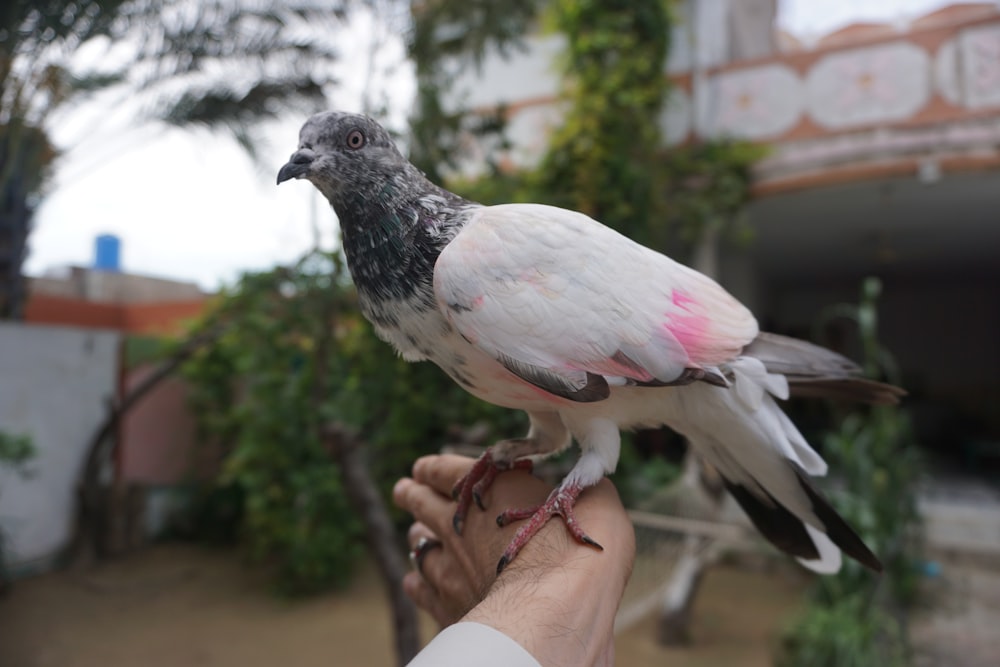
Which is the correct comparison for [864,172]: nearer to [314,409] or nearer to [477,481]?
[314,409]

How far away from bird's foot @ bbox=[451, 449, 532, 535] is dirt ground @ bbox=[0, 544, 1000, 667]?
3.46 metres

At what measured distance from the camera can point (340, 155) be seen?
1233mm

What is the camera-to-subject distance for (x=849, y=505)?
3.26 m

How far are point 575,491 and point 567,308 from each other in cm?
38

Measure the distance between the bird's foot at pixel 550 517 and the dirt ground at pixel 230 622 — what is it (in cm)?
360

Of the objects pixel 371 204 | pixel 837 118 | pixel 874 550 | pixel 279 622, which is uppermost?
pixel 837 118

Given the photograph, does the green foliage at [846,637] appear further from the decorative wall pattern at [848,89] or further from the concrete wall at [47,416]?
the concrete wall at [47,416]

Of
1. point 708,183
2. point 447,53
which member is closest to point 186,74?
point 447,53

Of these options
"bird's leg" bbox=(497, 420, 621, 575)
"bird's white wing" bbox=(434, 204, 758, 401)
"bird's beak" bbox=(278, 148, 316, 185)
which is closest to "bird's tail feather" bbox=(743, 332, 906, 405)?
"bird's white wing" bbox=(434, 204, 758, 401)

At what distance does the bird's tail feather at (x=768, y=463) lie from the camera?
4.45 ft

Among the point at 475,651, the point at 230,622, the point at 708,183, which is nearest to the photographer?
the point at 475,651

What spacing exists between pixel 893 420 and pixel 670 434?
496 cm

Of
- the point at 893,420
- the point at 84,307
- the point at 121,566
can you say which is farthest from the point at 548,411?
the point at 84,307

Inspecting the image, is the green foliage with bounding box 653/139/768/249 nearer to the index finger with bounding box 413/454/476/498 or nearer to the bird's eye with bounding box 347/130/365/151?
the index finger with bounding box 413/454/476/498
